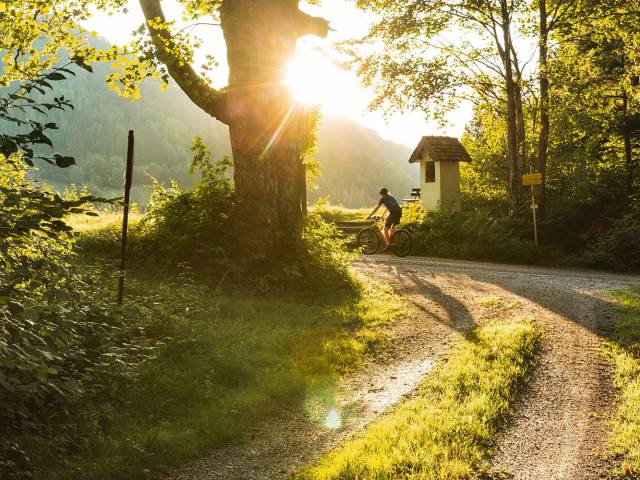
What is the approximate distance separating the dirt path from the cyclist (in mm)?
5380

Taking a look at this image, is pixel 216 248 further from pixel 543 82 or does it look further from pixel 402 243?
pixel 543 82

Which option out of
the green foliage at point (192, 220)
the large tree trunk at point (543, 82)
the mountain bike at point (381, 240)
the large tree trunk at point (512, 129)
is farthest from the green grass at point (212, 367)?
the large tree trunk at point (543, 82)

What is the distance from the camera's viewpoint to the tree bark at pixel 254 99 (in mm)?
10672

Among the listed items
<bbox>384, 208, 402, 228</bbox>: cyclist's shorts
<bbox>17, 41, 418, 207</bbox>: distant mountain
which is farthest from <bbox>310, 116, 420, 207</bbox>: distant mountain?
<bbox>384, 208, 402, 228</bbox>: cyclist's shorts

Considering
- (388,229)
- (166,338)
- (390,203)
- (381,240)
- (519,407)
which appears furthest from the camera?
(381,240)

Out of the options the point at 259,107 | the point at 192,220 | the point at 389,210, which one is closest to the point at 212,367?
the point at 192,220

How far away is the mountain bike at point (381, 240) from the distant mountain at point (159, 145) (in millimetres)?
90481

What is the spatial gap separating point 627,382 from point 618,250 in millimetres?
12778

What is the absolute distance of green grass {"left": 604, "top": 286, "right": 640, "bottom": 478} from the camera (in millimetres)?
4902

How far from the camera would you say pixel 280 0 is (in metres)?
10.9

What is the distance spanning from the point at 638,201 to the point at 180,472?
61.9 feet

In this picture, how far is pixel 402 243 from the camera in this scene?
61.5ft

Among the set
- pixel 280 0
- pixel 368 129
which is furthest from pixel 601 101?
pixel 368 129

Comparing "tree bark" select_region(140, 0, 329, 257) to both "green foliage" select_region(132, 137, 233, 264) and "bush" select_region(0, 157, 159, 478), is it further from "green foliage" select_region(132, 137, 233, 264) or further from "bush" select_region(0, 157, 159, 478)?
"bush" select_region(0, 157, 159, 478)
